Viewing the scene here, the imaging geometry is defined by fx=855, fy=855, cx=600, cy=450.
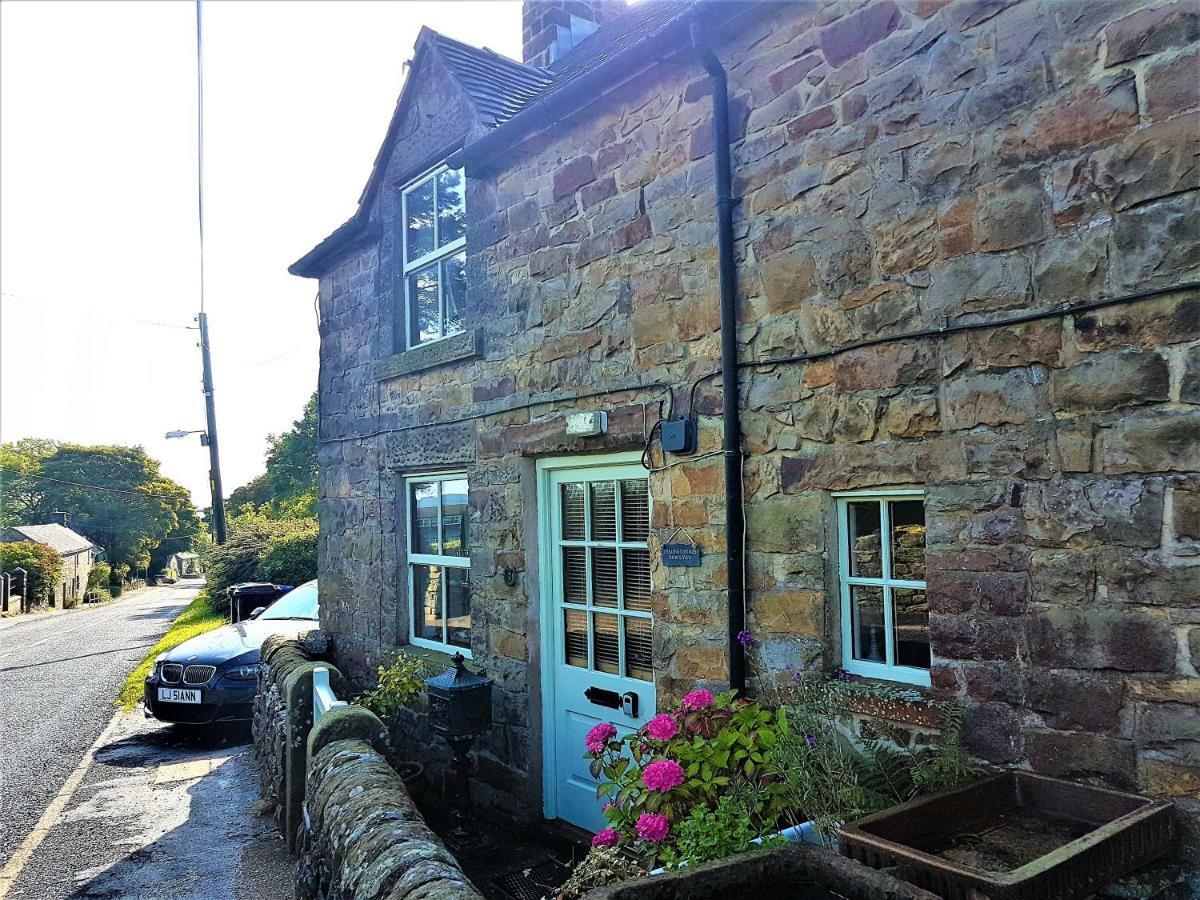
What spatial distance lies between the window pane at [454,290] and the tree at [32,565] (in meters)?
42.1

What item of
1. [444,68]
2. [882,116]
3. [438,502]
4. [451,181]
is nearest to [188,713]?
[438,502]

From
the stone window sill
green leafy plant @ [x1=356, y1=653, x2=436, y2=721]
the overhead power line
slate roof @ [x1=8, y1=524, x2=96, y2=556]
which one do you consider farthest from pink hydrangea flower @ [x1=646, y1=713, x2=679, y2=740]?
the overhead power line

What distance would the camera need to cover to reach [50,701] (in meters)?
12.6

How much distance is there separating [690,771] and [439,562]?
4211mm

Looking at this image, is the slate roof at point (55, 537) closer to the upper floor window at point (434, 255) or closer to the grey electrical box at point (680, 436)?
the upper floor window at point (434, 255)

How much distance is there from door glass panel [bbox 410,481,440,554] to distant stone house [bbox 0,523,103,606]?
44.5 m

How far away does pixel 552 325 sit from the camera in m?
6.07

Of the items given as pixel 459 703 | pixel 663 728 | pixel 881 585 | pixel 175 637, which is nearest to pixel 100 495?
pixel 175 637

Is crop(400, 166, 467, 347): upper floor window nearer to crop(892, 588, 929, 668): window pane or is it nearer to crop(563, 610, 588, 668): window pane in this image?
crop(563, 610, 588, 668): window pane

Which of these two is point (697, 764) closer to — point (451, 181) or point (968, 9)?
point (968, 9)

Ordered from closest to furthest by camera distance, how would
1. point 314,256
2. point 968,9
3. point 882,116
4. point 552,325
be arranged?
1. point 968,9
2. point 882,116
3. point 552,325
4. point 314,256

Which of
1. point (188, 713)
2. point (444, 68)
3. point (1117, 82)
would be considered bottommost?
point (188, 713)

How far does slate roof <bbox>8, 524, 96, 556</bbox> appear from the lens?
5056 centimetres

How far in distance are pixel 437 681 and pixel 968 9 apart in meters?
5.17
